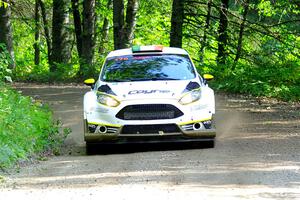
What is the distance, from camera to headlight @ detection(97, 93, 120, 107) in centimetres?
1102

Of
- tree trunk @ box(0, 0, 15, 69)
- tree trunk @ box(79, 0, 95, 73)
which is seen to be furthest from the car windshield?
tree trunk @ box(0, 0, 15, 69)

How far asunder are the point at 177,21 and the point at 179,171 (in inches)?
598

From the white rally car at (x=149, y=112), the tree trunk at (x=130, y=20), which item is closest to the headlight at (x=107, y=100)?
the white rally car at (x=149, y=112)

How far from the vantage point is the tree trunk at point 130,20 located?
2459 centimetres

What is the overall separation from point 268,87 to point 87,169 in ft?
38.2

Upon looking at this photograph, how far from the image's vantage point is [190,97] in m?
11.1

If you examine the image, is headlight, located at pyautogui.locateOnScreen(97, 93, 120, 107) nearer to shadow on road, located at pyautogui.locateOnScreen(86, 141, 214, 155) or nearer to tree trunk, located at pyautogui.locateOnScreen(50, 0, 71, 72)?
shadow on road, located at pyautogui.locateOnScreen(86, 141, 214, 155)

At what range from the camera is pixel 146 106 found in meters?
10.9

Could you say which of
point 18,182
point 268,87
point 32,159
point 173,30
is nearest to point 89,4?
point 173,30

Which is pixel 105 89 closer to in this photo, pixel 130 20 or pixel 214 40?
pixel 130 20

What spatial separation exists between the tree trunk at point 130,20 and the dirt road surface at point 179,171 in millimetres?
11083

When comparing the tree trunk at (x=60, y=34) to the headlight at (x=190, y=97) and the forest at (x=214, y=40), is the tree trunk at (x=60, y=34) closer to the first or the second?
the forest at (x=214, y=40)

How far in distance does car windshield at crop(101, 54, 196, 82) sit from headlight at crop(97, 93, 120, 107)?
29.3 inches

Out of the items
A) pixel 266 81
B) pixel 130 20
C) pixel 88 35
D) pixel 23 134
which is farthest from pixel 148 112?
pixel 88 35
